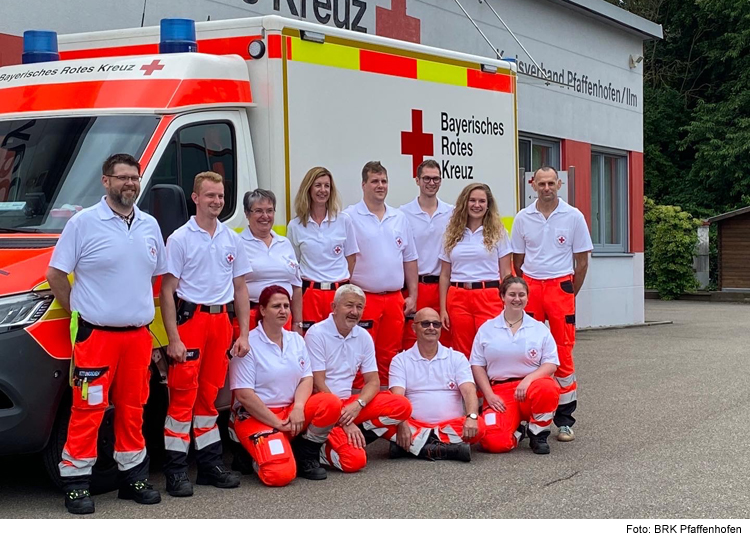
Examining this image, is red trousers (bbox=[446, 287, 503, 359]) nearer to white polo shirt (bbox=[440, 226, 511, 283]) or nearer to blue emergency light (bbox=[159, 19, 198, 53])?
white polo shirt (bbox=[440, 226, 511, 283])

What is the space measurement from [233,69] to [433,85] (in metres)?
2.07

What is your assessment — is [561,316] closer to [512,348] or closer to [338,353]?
[512,348]

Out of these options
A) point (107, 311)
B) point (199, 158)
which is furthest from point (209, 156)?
point (107, 311)

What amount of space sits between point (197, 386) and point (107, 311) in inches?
33.1

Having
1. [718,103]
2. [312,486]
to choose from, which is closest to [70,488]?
[312,486]

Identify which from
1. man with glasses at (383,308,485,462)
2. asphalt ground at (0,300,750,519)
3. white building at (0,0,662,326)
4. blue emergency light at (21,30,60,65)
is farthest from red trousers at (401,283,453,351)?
white building at (0,0,662,326)

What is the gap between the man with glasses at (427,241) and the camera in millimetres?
8180

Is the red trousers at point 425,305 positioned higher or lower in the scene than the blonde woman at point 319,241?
lower

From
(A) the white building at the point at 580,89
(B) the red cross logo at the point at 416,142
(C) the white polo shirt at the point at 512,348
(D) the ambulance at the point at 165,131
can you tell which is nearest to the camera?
(D) the ambulance at the point at 165,131

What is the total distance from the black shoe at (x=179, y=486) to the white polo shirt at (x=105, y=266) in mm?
955

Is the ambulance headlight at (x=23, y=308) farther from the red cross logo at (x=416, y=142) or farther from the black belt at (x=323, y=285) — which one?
the red cross logo at (x=416, y=142)

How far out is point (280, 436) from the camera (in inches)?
261

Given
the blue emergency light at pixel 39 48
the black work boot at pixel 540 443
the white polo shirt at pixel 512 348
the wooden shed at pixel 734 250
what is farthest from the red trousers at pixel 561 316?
the wooden shed at pixel 734 250

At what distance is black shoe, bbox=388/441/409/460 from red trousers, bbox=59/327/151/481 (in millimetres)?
1876
